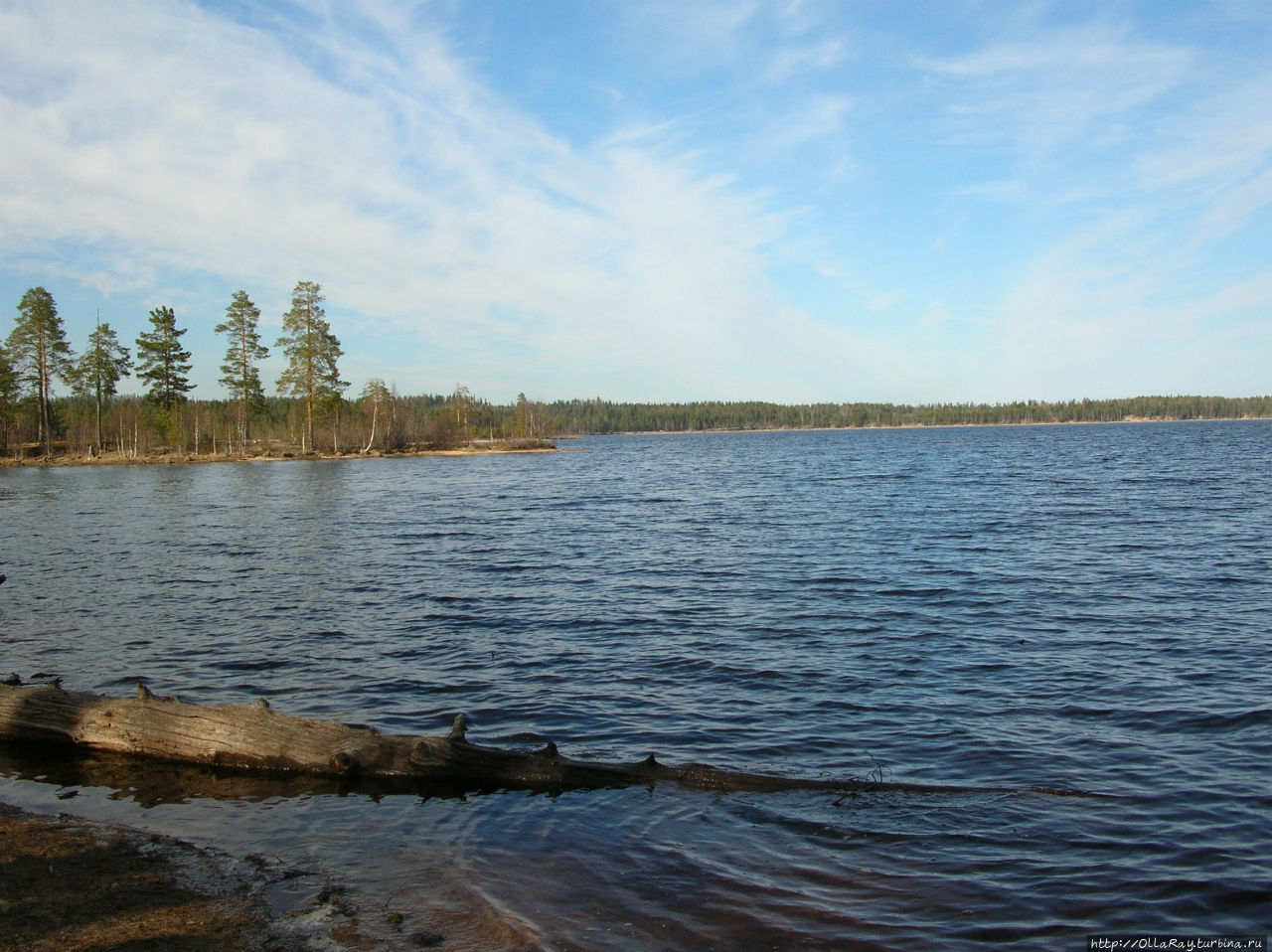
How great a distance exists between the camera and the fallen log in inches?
349

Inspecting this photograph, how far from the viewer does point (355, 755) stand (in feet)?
29.2

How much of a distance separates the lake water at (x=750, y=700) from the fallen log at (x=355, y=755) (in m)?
0.25

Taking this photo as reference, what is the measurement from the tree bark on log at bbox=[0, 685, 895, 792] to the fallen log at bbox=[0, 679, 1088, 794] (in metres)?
0.01

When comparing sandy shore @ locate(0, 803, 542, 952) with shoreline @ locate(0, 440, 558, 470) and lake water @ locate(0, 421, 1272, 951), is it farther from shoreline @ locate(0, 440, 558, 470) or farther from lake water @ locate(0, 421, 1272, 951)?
shoreline @ locate(0, 440, 558, 470)

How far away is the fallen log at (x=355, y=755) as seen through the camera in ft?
29.1

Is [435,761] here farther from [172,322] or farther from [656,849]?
[172,322]

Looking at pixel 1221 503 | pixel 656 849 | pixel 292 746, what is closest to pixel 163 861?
pixel 292 746

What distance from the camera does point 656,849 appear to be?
298 inches

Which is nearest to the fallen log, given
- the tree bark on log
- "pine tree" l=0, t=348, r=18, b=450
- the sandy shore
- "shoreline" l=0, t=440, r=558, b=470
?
the tree bark on log

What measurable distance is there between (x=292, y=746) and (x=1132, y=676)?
12.0 metres

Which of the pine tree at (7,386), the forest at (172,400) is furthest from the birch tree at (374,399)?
the pine tree at (7,386)

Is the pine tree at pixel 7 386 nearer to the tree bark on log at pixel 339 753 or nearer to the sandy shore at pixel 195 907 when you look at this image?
the tree bark on log at pixel 339 753

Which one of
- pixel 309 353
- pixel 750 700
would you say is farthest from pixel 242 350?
pixel 750 700

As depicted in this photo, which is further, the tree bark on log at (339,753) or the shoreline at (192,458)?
the shoreline at (192,458)
